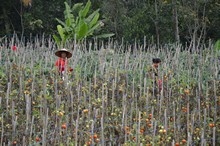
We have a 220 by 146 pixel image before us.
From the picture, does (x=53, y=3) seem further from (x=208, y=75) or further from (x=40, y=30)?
(x=208, y=75)

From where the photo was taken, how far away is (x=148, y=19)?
11.0 metres

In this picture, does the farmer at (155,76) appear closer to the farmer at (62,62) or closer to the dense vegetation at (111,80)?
the dense vegetation at (111,80)

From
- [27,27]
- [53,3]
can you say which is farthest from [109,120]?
[53,3]

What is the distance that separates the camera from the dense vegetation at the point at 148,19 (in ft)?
34.6

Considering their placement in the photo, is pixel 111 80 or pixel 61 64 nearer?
pixel 61 64

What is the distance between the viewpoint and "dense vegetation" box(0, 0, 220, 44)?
34.6ft

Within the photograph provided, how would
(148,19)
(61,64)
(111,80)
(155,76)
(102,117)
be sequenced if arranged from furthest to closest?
(148,19)
(155,76)
(111,80)
(61,64)
(102,117)

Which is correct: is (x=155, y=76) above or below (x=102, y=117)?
above

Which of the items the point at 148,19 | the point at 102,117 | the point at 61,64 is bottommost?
the point at 102,117

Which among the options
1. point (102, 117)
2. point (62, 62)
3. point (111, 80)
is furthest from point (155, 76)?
point (102, 117)

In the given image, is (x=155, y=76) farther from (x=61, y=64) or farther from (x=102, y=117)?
(x=102, y=117)

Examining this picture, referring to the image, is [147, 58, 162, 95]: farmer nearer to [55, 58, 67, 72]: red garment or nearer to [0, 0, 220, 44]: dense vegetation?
[55, 58, 67, 72]: red garment

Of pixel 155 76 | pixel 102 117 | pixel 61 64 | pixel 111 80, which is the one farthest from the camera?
pixel 155 76

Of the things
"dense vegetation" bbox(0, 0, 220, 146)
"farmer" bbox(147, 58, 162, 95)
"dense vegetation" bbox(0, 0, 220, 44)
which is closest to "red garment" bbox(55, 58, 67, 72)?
"dense vegetation" bbox(0, 0, 220, 146)
